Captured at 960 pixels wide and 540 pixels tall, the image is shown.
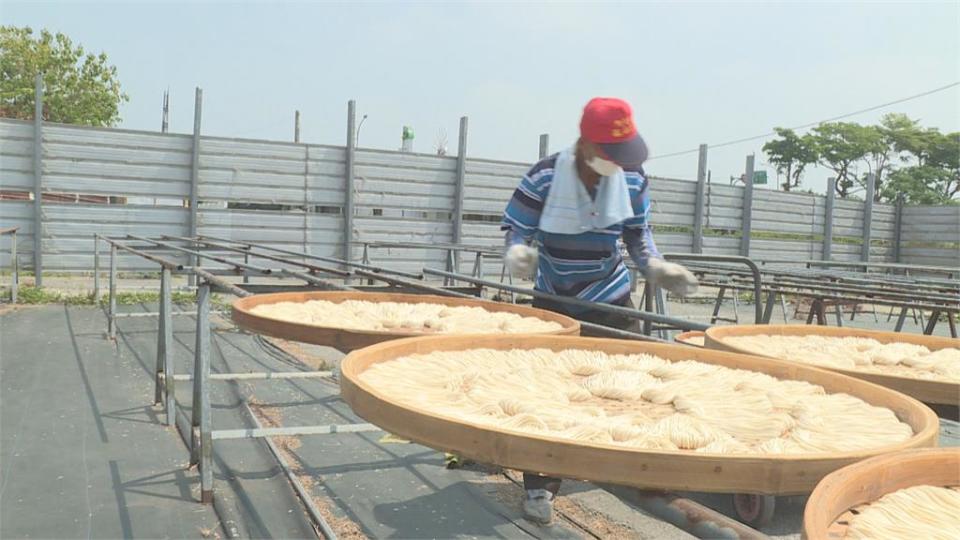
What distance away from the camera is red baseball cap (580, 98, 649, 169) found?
1542 millimetres

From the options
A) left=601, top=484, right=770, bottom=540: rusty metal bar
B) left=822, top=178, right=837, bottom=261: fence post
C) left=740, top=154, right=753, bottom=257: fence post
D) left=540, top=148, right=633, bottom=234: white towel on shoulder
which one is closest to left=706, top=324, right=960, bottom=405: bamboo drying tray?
left=540, top=148, right=633, bottom=234: white towel on shoulder

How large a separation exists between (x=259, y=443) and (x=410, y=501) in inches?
29.8

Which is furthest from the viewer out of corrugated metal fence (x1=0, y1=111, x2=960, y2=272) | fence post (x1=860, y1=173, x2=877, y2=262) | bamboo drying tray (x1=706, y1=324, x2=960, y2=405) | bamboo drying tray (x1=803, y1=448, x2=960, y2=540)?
fence post (x1=860, y1=173, x2=877, y2=262)

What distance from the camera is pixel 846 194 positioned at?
2456cm

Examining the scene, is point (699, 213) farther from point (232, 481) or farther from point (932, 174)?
point (932, 174)

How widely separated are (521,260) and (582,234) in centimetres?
19

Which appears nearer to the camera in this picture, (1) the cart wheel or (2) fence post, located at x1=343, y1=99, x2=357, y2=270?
(1) the cart wheel

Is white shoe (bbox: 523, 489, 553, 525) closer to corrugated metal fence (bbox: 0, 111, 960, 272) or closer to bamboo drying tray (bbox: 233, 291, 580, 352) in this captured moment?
bamboo drying tray (bbox: 233, 291, 580, 352)

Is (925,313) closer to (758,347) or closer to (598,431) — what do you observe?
(758,347)

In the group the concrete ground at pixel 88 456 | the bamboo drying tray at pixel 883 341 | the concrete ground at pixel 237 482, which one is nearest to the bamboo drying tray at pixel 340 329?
the bamboo drying tray at pixel 883 341

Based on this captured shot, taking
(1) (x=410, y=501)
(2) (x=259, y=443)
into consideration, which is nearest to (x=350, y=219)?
(2) (x=259, y=443)

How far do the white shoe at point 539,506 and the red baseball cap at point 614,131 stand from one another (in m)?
0.87

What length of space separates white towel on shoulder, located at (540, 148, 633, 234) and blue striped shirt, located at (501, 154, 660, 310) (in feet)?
0.10

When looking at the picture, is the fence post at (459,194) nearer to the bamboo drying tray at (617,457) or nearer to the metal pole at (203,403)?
the metal pole at (203,403)
